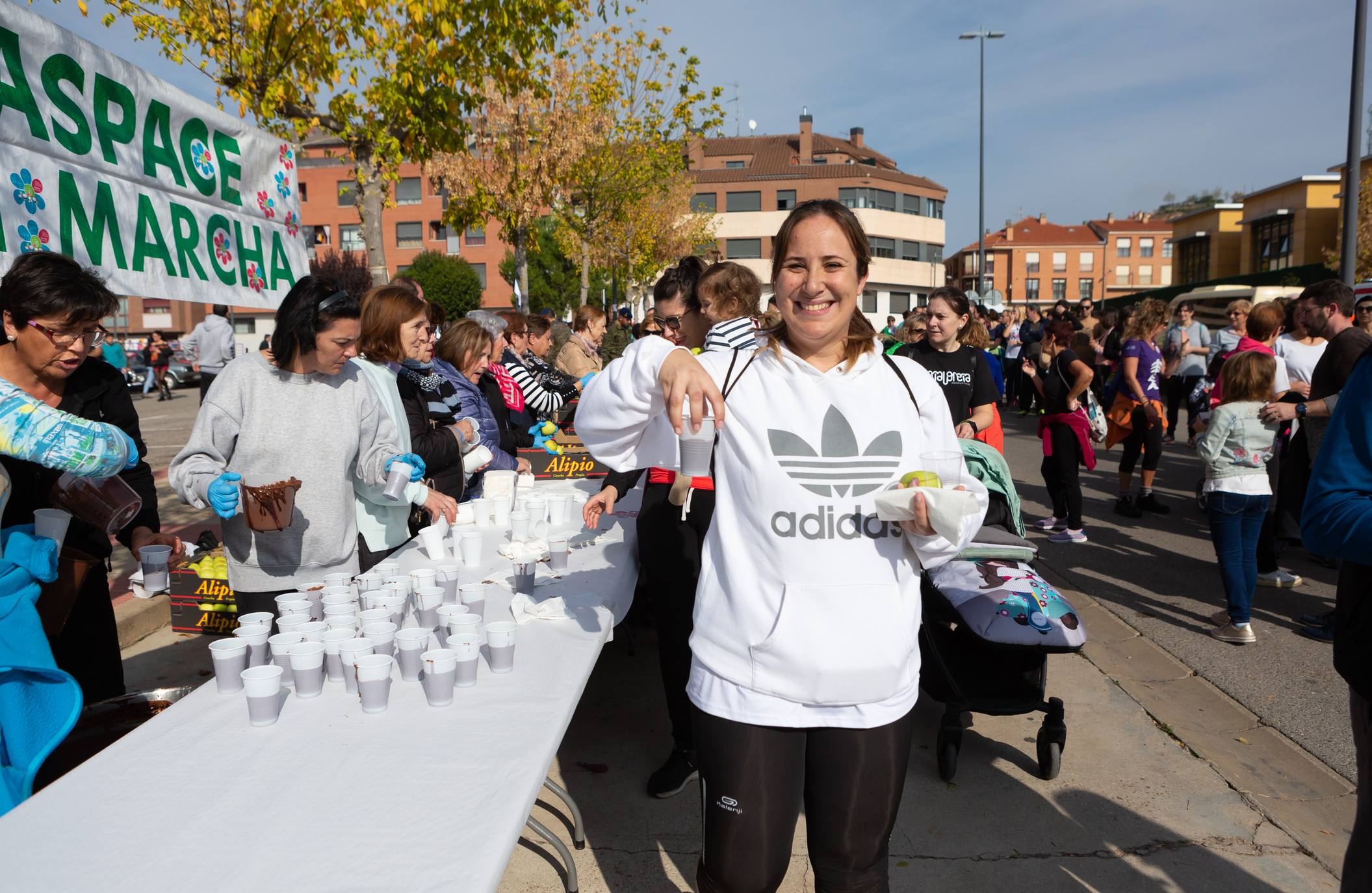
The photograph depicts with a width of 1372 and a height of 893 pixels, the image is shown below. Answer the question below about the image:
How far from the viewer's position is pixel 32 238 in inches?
118

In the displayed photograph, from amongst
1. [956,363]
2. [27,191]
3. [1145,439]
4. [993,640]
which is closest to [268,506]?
[27,191]

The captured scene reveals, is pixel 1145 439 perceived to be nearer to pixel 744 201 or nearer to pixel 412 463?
pixel 412 463

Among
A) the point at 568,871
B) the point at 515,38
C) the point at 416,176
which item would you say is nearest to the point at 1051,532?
the point at 568,871

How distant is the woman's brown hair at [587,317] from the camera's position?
33.8 feet

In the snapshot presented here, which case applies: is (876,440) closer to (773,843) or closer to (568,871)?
(773,843)

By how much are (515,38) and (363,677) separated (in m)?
7.93

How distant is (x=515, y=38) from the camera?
8398mm

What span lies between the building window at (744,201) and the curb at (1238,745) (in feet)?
182

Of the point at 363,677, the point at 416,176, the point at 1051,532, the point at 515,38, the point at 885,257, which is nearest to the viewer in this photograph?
the point at 363,677

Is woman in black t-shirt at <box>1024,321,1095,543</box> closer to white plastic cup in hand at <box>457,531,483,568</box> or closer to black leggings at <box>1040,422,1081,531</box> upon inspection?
black leggings at <box>1040,422,1081,531</box>

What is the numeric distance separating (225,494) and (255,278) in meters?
2.00

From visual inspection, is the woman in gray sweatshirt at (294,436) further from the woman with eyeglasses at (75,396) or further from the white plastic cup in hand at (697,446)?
the white plastic cup in hand at (697,446)

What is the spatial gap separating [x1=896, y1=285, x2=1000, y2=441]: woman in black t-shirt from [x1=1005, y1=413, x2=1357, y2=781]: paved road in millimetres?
1770

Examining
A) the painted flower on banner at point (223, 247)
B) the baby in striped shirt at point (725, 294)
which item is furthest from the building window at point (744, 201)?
the baby in striped shirt at point (725, 294)
